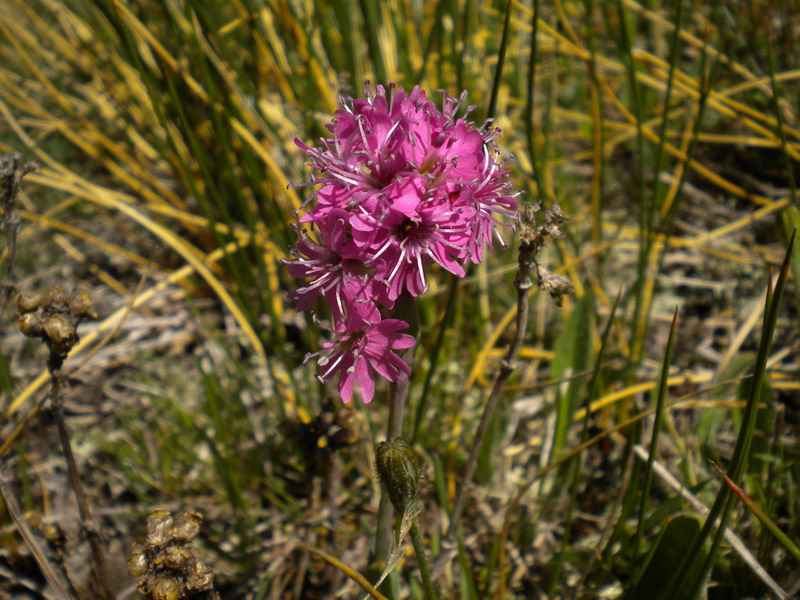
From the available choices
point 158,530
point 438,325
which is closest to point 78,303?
point 158,530

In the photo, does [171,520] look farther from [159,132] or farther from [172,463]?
[159,132]

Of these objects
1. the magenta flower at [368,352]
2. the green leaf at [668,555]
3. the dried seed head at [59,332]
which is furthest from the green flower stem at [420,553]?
the dried seed head at [59,332]

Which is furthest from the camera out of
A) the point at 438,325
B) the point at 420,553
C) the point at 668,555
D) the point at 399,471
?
the point at 438,325

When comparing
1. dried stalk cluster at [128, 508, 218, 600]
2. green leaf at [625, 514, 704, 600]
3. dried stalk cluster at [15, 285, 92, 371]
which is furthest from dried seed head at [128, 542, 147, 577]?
green leaf at [625, 514, 704, 600]

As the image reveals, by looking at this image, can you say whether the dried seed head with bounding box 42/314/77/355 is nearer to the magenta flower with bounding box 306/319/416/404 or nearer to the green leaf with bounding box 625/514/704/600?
the magenta flower with bounding box 306/319/416/404

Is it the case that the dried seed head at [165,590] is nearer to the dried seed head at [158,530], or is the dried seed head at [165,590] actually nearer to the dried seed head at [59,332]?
the dried seed head at [158,530]

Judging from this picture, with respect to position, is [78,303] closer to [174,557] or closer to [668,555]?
[174,557]
